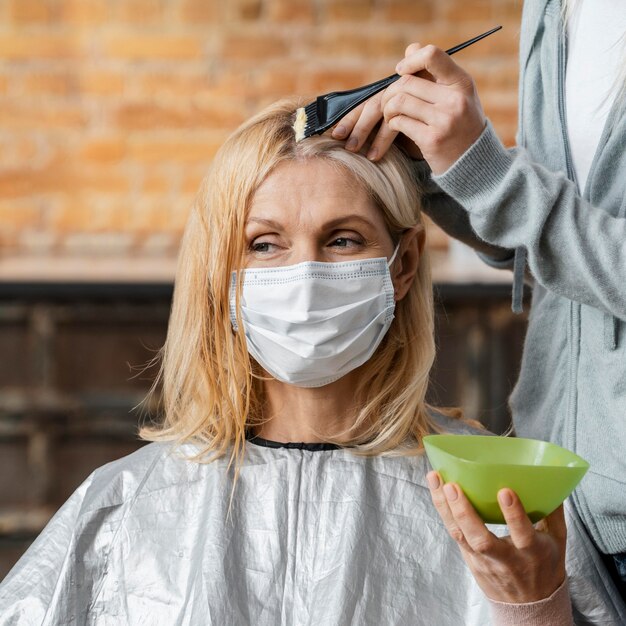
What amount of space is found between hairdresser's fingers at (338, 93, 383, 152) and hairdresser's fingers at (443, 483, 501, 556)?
0.59 meters

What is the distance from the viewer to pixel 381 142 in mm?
1492

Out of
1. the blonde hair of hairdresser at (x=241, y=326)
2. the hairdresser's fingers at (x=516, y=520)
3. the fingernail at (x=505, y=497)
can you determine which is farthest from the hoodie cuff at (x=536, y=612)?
the blonde hair of hairdresser at (x=241, y=326)

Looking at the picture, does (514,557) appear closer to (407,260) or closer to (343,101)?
(407,260)

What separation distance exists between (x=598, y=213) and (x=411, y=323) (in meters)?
0.44

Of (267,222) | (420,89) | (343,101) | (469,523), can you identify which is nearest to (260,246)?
(267,222)

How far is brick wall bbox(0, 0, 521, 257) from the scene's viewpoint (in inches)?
116

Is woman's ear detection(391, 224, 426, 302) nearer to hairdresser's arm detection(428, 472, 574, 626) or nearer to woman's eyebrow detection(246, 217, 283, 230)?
woman's eyebrow detection(246, 217, 283, 230)

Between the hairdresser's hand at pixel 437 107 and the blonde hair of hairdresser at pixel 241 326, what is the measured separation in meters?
0.20

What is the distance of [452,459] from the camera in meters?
1.12

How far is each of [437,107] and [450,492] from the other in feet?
1.68

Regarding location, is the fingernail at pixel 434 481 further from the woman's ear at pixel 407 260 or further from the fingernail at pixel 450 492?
the woman's ear at pixel 407 260

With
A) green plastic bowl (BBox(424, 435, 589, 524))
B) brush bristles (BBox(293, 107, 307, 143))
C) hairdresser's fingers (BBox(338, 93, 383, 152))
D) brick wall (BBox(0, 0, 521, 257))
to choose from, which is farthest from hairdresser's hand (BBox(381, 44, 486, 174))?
brick wall (BBox(0, 0, 521, 257))

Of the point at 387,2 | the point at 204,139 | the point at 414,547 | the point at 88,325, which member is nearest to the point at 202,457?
the point at 414,547

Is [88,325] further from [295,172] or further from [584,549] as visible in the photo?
[584,549]
